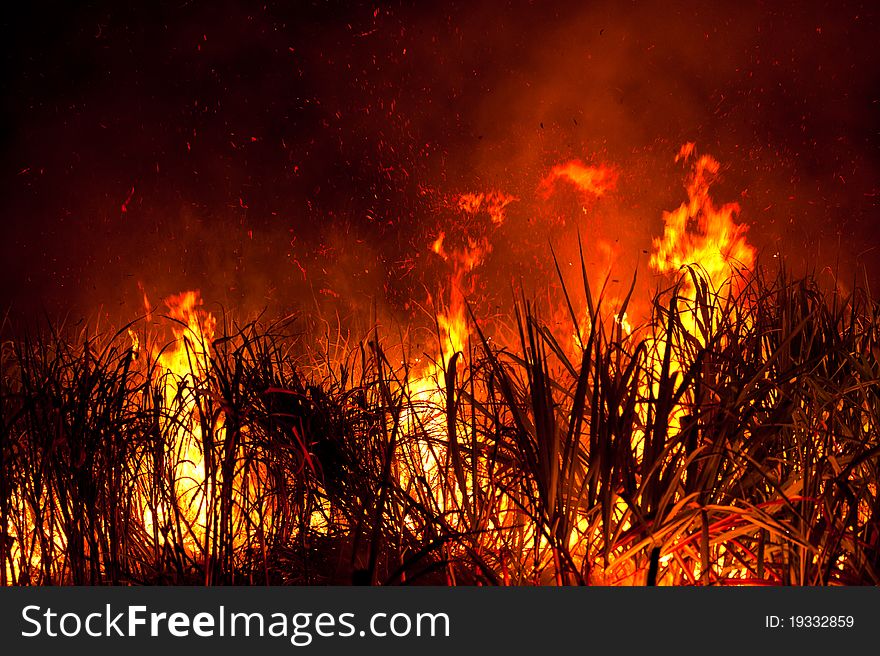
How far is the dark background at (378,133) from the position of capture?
4711 millimetres

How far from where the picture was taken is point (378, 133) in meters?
4.98

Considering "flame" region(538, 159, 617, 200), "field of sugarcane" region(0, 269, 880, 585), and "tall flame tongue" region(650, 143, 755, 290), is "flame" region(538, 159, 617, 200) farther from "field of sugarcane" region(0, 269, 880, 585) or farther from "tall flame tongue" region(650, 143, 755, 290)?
"field of sugarcane" region(0, 269, 880, 585)

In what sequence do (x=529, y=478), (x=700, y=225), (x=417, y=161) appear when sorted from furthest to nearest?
(x=417, y=161), (x=700, y=225), (x=529, y=478)

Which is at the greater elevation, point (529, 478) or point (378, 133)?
point (378, 133)

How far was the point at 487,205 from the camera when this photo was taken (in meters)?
4.95

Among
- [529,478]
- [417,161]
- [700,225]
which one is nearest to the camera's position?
[529,478]

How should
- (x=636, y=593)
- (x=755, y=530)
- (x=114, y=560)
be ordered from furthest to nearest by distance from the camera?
(x=114, y=560) < (x=755, y=530) < (x=636, y=593)

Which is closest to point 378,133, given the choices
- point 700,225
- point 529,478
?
point 700,225

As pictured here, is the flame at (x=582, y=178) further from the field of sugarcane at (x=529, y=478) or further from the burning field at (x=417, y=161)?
the field of sugarcane at (x=529, y=478)

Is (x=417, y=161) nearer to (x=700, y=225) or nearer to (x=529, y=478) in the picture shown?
(x=700, y=225)

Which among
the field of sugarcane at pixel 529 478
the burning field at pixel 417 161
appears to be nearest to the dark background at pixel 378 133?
the burning field at pixel 417 161

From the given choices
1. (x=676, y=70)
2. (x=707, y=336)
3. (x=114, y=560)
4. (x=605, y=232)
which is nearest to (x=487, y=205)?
(x=605, y=232)

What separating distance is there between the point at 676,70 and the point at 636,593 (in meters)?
4.18

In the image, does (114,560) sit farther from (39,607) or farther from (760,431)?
(760,431)
